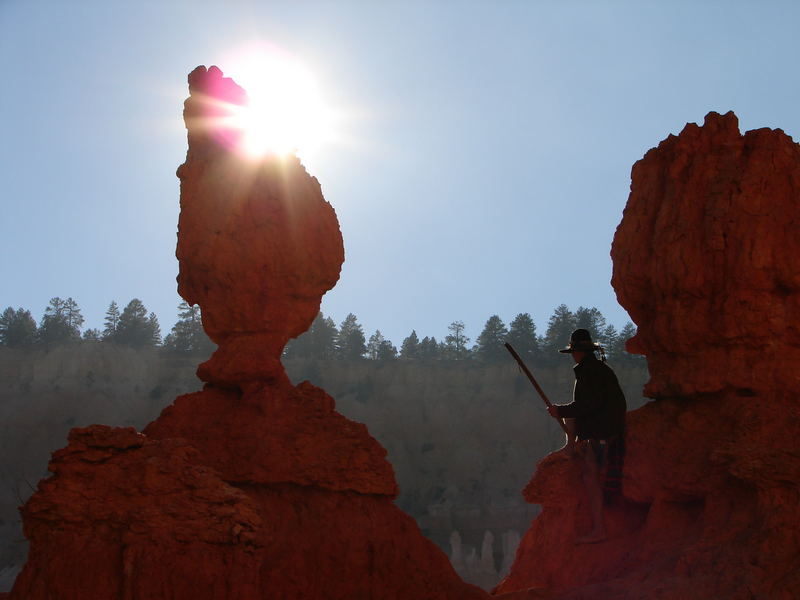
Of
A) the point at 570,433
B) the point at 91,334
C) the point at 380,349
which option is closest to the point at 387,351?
the point at 380,349

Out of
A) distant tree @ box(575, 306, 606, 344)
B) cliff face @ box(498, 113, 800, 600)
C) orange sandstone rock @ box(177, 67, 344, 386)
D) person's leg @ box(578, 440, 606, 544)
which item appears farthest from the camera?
distant tree @ box(575, 306, 606, 344)

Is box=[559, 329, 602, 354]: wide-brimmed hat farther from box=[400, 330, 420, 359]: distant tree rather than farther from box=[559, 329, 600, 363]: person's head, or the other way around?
box=[400, 330, 420, 359]: distant tree

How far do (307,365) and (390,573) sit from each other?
123ft

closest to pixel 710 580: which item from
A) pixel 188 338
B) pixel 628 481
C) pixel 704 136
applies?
pixel 628 481

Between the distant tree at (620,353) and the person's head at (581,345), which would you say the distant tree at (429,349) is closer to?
the distant tree at (620,353)

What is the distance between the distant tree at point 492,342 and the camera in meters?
46.4

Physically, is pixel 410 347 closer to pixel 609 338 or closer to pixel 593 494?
pixel 609 338

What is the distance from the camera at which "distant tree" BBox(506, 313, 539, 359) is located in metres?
44.5

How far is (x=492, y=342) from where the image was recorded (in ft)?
155

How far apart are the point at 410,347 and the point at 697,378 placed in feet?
137

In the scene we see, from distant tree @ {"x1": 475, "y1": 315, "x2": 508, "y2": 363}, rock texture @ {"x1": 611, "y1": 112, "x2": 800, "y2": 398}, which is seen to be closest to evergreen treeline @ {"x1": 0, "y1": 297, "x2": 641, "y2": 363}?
distant tree @ {"x1": 475, "y1": 315, "x2": 508, "y2": 363}

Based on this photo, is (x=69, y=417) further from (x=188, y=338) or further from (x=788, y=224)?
(x=788, y=224)

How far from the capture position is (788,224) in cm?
904

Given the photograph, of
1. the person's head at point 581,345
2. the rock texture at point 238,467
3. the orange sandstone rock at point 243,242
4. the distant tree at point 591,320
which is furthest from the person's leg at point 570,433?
the distant tree at point 591,320
